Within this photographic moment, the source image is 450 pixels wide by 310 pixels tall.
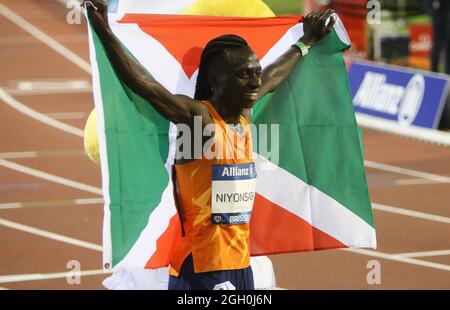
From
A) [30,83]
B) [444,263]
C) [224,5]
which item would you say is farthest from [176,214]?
[30,83]

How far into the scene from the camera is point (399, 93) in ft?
49.2

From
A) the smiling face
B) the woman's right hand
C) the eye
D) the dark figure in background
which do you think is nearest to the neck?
the smiling face

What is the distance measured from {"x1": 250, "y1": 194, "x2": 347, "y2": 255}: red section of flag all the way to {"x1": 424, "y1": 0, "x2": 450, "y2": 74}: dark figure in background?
400 inches

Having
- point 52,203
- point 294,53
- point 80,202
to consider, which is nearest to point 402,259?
point 80,202

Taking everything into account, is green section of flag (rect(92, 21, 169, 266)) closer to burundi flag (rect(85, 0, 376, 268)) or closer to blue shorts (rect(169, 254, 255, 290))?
burundi flag (rect(85, 0, 376, 268))

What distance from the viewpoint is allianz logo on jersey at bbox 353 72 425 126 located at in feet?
48.0

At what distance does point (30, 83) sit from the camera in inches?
702

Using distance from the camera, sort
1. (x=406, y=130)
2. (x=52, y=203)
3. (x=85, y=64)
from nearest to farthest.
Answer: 1. (x=52, y=203)
2. (x=406, y=130)
3. (x=85, y=64)

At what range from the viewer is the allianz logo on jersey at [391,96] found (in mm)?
14641

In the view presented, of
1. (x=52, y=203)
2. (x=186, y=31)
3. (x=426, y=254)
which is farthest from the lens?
(x=52, y=203)

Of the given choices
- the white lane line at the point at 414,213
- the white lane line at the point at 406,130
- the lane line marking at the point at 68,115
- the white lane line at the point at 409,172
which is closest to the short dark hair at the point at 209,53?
the white lane line at the point at 414,213

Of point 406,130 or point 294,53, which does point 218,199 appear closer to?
point 294,53

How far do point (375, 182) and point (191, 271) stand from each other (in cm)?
724

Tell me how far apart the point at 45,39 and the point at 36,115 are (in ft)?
17.4
